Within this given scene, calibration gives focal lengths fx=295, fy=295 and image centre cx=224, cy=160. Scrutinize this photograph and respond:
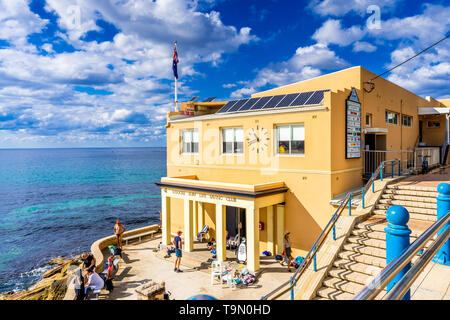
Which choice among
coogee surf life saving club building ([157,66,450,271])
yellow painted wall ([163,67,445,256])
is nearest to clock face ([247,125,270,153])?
coogee surf life saving club building ([157,66,450,271])

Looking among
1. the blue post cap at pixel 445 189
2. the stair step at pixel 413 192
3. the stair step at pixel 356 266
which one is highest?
the blue post cap at pixel 445 189

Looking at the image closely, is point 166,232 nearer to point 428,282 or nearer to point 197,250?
point 197,250

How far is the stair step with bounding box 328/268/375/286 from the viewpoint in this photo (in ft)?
29.2

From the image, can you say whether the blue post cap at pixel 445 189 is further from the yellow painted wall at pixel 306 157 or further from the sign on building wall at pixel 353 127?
the sign on building wall at pixel 353 127

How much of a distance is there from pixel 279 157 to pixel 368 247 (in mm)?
7725

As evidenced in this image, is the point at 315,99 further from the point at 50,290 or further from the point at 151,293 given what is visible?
the point at 50,290

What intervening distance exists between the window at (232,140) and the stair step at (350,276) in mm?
10228

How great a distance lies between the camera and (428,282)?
5363 millimetres

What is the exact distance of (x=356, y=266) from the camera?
31.4 feet

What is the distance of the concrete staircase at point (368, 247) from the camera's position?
9.07 meters

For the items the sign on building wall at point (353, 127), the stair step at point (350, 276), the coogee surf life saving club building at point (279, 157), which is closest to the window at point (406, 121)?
the coogee surf life saving club building at point (279, 157)

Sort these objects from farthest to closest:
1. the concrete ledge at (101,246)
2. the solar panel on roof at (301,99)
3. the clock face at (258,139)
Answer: the clock face at (258,139), the concrete ledge at (101,246), the solar panel on roof at (301,99)

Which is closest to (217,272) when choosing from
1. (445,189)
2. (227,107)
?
(445,189)
